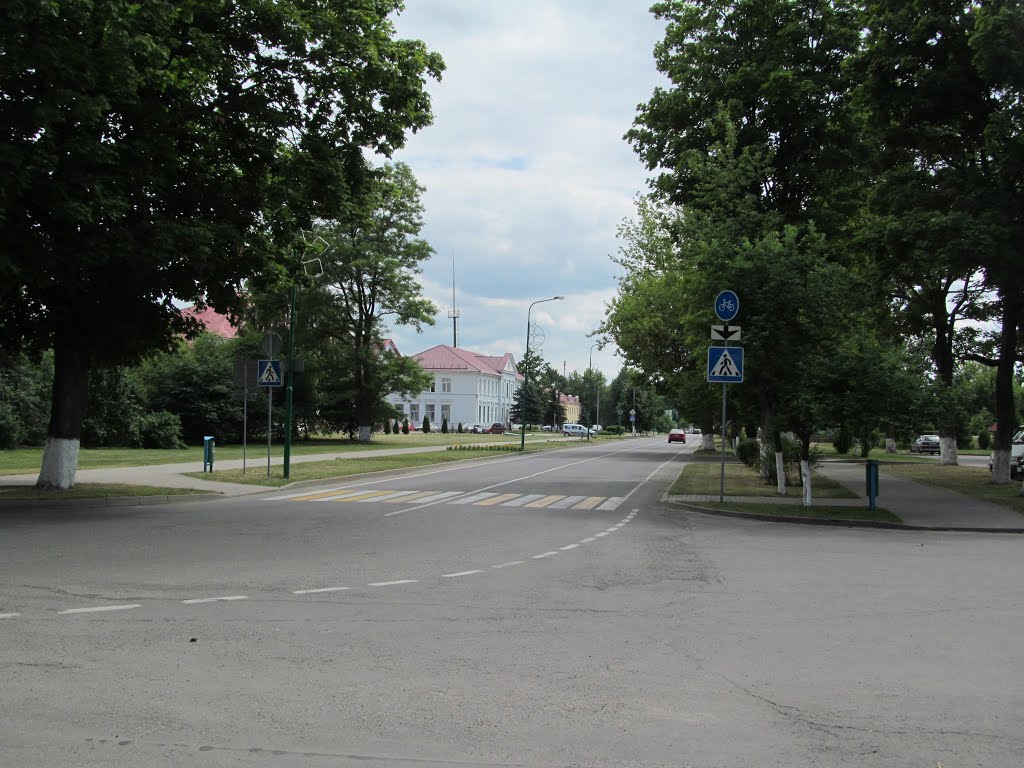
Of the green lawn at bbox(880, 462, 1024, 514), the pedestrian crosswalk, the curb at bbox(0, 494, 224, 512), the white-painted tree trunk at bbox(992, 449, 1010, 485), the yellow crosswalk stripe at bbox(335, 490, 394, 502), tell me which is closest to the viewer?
the curb at bbox(0, 494, 224, 512)

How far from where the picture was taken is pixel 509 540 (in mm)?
12148

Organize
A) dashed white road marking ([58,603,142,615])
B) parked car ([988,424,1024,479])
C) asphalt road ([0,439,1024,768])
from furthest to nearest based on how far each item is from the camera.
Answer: parked car ([988,424,1024,479]), dashed white road marking ([58,603,142,615]), asphalt road ([0,439,1024,768])

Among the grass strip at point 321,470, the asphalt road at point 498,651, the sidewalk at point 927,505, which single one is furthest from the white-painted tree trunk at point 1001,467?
the grass strip at point 321,470

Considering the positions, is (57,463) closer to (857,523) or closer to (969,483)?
(857,523)

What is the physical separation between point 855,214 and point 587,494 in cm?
1380

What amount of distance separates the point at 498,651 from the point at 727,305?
42.4 ft

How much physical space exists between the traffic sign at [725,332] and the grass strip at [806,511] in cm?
349

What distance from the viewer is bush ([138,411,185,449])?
44.2 m

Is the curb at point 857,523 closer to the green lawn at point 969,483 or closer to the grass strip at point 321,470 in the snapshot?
the green lawn at point 969,483

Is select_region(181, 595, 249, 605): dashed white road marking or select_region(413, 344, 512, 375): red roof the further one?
select_region(413, 344, 512, 375): red roof

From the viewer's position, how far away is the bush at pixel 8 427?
37406mm

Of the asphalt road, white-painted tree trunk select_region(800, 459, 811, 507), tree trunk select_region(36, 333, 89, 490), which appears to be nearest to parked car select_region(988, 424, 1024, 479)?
white-painted tree trunk select_region(800, 459, 811, 507)

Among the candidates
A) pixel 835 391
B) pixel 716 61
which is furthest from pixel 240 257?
pixel 716 61

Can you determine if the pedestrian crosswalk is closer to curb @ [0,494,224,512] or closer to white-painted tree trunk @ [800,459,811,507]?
curb @ [0,494,224,512]
